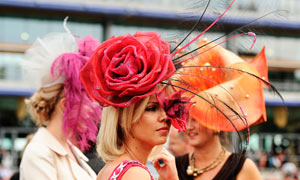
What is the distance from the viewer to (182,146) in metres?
4.00

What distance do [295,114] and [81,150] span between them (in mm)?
25325

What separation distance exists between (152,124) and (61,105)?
0.88 metres

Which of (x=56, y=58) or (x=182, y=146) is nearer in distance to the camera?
(x=56, y=58)

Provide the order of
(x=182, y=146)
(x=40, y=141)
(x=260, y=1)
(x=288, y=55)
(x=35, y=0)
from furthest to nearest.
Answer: (x=288, y=55), (x=35, y=0), (x=182, y=146), (x=40, y=141), (x=260, y=1)

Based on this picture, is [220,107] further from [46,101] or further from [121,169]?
[46,101]

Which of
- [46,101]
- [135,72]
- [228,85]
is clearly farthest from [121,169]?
[46,101]

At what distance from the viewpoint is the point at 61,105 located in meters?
2.33

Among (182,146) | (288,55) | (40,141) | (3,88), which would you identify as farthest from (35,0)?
(40,141)

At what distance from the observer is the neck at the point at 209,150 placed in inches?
103

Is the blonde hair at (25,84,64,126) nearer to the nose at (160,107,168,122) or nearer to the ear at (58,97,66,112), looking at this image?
the ear at (58,97,66,112)

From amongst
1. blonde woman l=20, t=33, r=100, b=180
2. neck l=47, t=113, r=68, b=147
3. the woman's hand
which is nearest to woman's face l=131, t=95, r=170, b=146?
the woman's hand

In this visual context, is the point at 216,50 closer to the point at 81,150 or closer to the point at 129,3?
the point at 81,150

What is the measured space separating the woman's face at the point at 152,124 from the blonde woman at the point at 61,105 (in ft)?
2.42

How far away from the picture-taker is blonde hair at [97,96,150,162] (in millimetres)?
1590
